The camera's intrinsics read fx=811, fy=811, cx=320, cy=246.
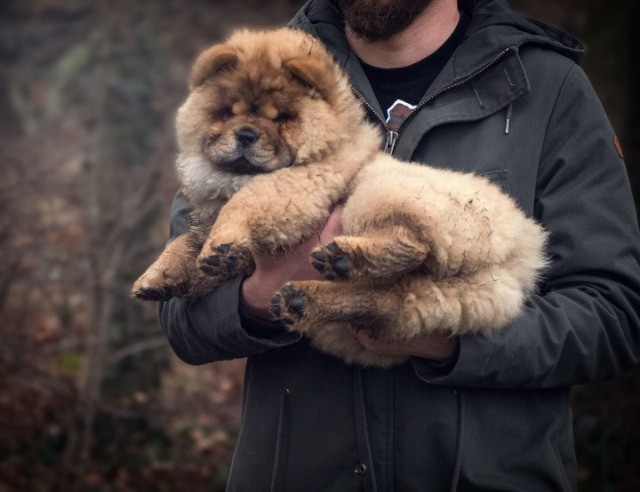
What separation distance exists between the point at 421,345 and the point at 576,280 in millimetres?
586

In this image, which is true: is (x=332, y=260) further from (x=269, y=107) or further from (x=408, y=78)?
(x=408, y=78)

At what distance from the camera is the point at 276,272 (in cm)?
246

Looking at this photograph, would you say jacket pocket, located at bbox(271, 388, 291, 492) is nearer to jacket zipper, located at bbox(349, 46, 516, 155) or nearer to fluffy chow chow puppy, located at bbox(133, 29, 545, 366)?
fluffy chow chow puppy, located at bbox(133, 29, 545, 366)

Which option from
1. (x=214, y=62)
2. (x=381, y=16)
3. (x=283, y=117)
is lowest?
(x=283, y=117)

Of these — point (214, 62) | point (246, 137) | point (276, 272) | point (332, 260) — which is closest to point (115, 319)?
point (214, 62)

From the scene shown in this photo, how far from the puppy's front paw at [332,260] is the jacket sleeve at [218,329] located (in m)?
0.31

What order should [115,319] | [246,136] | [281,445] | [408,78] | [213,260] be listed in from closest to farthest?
[213,260] < [281,445] < [246,136] < [408,78] < [115,319]

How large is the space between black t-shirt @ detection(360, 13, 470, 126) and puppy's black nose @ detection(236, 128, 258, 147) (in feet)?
1.61

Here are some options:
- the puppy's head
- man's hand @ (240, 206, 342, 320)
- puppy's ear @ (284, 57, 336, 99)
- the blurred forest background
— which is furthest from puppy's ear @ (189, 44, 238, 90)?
the blurred forest background

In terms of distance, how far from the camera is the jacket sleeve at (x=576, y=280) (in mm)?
2303

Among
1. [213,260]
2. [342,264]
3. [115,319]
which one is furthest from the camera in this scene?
[115,319]

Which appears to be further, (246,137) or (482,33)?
(482,33)

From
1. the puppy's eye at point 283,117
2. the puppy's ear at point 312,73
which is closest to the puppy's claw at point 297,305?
the puppy's eye at point 283,117

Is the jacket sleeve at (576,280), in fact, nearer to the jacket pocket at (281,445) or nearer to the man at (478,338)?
the man at (478,338)
